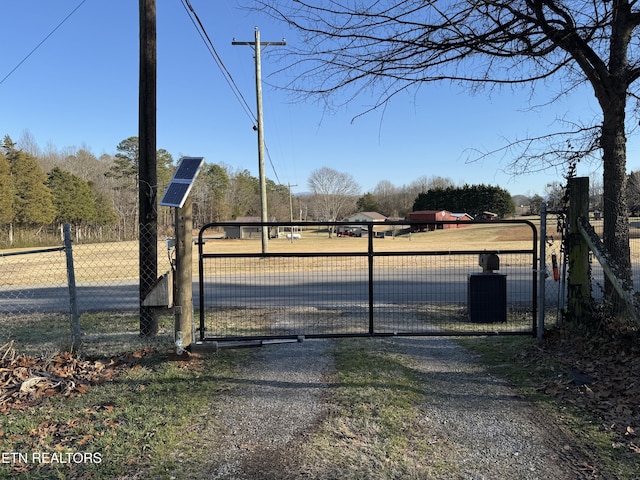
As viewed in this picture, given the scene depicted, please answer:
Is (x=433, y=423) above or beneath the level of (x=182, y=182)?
beneath

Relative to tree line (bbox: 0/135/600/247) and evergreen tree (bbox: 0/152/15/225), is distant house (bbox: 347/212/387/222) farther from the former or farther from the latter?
evergreen tree (bbox: 0/152/15/225)

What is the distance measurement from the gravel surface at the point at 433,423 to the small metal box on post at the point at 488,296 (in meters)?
2.14

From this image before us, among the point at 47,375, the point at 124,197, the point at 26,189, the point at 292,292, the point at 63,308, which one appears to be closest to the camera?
the point at 47,375

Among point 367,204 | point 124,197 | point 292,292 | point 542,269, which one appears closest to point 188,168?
point 542,269

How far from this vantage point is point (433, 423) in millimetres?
3367

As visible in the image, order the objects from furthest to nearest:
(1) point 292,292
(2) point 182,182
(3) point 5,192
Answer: (3) point 5,192
(1) point 292,292
(2) point 182,182

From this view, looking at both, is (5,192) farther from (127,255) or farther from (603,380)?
(603,380)

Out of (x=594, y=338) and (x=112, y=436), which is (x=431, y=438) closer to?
(x=112, y=436)

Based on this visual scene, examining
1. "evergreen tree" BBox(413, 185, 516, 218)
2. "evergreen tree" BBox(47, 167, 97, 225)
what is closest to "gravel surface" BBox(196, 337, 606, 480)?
"evergreen tree" BBox(47, 167, 97, 225)

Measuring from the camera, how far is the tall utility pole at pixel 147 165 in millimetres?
5832

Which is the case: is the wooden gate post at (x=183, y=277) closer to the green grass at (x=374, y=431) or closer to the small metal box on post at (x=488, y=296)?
the green grass at (x=374, y=431)

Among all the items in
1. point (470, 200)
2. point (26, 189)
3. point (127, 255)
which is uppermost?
point (470, 200)

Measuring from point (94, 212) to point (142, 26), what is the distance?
55.2 meters
